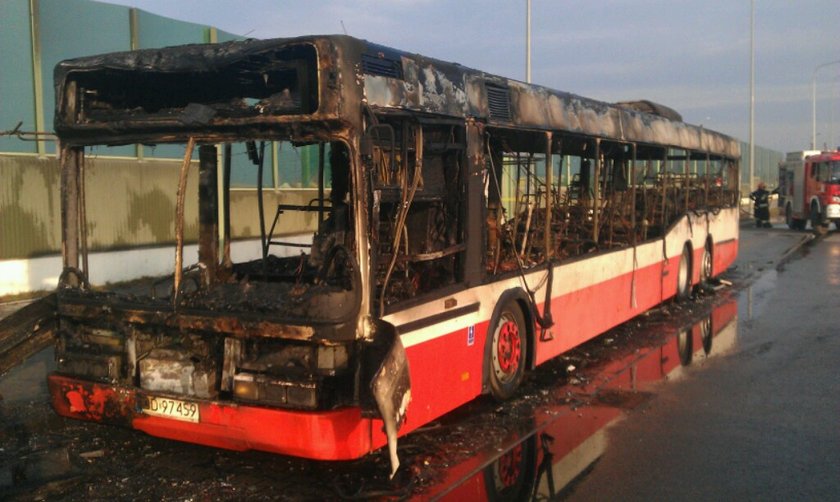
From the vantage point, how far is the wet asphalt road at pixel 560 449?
16.4 ft

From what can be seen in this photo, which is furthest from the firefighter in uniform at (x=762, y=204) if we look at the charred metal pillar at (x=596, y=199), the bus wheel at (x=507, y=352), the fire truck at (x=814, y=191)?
the bus wheel at (x=507, y=352)

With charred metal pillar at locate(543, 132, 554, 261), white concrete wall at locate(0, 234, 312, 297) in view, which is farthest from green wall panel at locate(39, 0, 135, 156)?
charred metal pillar at locate(543, 132, 554, 261)

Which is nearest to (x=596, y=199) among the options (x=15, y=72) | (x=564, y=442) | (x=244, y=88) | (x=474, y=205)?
(x=474, y=205)

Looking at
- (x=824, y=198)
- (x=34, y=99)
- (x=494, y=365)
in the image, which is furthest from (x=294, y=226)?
(x=824, y=198)

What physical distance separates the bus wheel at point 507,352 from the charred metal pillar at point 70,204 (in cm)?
331

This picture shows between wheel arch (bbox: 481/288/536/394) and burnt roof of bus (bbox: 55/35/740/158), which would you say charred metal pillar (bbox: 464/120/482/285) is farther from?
wheel arch (bbox: 481/288/536/394)

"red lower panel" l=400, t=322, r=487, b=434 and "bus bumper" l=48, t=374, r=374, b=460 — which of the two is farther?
"red lower panel" l=400, t=322, r=487, b=434

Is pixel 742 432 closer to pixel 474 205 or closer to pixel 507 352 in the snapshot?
pixel 507 352

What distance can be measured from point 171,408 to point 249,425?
61 cm

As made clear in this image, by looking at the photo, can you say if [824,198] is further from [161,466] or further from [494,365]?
[161,466]

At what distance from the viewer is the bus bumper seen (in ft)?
15.1

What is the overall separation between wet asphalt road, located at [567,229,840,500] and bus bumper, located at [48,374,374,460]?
4.90 ft

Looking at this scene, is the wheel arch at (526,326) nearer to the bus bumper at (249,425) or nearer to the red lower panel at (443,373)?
the red lower panel at (443,373)

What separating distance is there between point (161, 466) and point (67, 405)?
2.63ft
